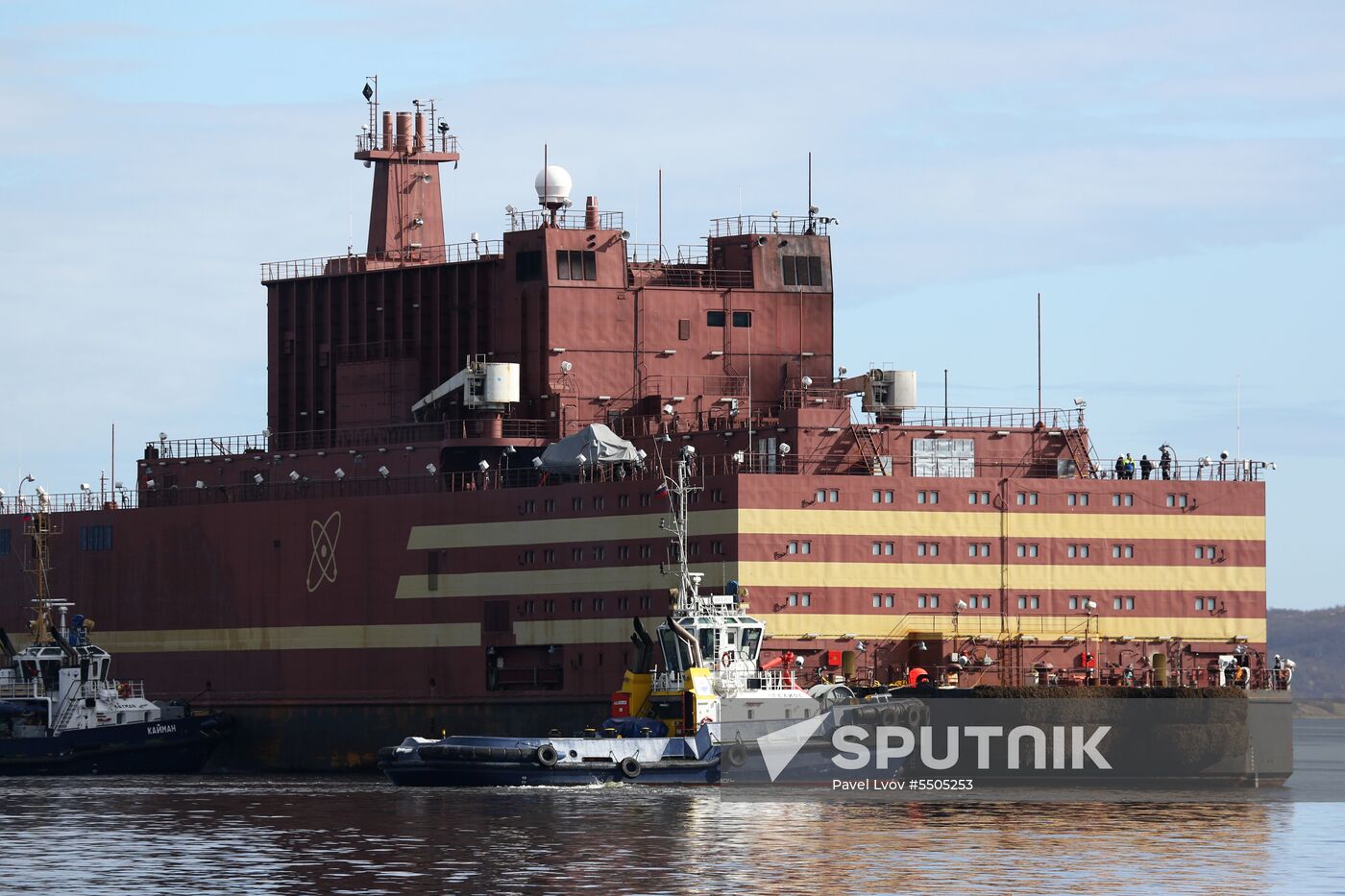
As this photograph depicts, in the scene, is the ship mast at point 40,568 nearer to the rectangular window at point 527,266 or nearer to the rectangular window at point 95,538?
the rectangular window at point 95,538

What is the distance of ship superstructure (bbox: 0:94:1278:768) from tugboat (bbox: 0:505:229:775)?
4.77 metres

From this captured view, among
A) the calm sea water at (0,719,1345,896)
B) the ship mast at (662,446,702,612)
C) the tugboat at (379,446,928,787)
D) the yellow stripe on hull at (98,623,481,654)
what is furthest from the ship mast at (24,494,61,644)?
the ship mast at (662,446,702,612)

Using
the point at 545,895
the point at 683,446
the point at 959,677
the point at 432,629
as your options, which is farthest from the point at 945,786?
the point at 545,895

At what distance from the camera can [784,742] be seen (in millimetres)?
70562

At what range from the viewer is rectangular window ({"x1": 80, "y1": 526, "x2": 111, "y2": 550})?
9950 cm

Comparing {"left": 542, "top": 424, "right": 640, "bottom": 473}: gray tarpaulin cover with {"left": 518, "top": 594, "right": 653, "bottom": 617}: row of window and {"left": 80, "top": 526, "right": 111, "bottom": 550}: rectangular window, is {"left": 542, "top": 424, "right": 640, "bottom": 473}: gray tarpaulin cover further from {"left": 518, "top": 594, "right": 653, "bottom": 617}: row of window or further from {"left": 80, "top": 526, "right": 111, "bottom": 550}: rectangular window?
{"left": 80, "top": 526, "right": 111, "bottom": 550}: rectangular window

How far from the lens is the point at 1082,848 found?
187 feet

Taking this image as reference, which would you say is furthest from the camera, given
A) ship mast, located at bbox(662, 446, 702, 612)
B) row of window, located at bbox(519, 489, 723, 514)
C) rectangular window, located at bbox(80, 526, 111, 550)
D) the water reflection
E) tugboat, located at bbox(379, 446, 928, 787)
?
rectangular window, located at bbox(80, 526, 111, 550)

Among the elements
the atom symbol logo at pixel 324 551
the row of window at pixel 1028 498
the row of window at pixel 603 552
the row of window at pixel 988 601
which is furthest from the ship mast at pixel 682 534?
the atom symbol logo at pixel 324 551

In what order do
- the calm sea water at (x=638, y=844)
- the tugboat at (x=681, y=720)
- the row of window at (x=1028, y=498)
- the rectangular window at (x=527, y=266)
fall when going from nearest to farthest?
the calm sea water at (x=638, y=844) → the tugboat at (x=681, y=720) → the row of window at (x=1028, y=498) → the rectangular window at (x=527, y=266)

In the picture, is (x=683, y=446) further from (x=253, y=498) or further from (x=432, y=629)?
(x=253, y=498)

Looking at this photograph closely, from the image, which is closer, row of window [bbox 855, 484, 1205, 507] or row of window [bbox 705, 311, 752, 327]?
row of window [bbox 855, 484, 1205, 507]

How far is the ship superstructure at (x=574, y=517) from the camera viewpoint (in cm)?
8106

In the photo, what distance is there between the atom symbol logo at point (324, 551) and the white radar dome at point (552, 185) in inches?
517
